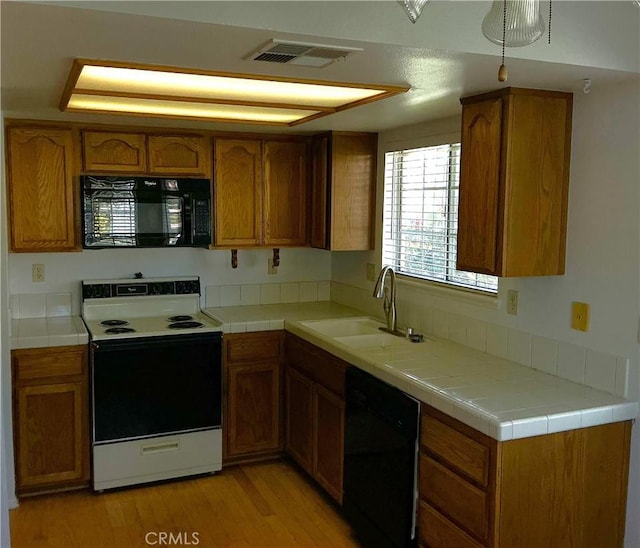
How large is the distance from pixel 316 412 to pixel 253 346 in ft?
1.88

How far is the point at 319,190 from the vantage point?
405 cm

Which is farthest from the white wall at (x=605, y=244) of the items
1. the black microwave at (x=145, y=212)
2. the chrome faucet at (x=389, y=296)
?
the black microwave at (x=145, y=212)

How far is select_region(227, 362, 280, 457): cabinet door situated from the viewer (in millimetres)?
3807

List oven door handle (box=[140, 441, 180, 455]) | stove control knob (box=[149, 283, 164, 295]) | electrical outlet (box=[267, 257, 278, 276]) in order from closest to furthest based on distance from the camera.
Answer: oven door handle (box=[140, 441, 180, 455]) → stove control knob (box=[149, 283, 164, 295]) → electrical outlet (box=[267, 257, 278, 276])

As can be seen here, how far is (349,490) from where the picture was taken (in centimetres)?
313

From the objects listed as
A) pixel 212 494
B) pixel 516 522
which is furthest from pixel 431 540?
pixel 212 494

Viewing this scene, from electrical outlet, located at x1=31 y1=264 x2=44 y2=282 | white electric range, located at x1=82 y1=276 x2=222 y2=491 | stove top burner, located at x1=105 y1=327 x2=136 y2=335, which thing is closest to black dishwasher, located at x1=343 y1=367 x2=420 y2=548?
white electric range, located at x1=82 y1=276 x2=222 y2=491

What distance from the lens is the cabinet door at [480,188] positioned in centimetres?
254

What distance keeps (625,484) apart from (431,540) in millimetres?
746

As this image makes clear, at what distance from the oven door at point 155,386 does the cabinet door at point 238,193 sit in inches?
27.7

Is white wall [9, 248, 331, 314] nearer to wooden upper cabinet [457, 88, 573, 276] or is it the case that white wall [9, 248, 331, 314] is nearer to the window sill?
the window sill

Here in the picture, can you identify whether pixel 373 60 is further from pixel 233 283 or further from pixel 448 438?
pixel 233 283

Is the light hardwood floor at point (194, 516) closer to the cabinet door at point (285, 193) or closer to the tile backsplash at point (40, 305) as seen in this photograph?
the tile backsplash at point (40, 305)

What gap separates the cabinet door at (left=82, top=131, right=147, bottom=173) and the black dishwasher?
1.77 m
